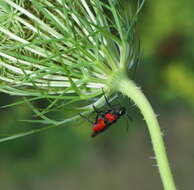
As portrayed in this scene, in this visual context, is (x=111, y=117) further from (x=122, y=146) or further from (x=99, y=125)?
(x=122, y=146)

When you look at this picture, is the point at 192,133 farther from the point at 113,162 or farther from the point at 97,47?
the point at 97,47

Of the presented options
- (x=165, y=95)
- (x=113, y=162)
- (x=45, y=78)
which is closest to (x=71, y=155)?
(x=113, y=162)

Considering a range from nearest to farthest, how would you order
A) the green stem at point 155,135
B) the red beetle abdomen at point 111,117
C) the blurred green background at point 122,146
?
the green stem at point 155,135
the red beetle abdomen at point 111,117
the blurred green background at point 122,146

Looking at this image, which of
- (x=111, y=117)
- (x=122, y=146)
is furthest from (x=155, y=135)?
(x=122, y=146)

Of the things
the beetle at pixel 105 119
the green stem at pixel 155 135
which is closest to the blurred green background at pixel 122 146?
the beetle at pixel 105 119

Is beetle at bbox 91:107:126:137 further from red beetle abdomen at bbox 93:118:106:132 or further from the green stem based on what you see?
the green stem

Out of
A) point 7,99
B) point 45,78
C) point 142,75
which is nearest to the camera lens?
point 45,78

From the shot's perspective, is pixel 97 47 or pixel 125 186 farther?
pixel 125 186

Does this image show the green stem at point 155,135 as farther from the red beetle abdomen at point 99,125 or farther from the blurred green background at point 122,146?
the blurred green background at point 122,146

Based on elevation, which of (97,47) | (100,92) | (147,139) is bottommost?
(100,92)
